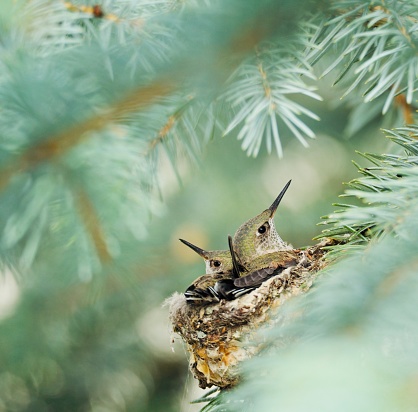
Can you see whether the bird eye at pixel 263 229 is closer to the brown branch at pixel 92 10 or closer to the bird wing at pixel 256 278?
the bird wing at pixel 256 278

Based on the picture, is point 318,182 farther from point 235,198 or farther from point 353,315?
point 353,315

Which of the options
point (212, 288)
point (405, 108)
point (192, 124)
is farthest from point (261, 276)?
point (192, 124)

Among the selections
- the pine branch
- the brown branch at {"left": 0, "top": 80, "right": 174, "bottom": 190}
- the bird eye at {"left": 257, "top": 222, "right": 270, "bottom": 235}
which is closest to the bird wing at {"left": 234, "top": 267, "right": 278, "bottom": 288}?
the bird eye at {"left": 257, "top": 222, "right": 270, "bottom": 235}

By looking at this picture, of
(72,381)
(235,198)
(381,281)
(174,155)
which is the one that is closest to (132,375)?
(72,381)

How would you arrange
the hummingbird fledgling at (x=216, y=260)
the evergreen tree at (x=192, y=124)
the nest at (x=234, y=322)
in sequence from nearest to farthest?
the evergreen tree at (x=192, y=124), the nest at (x=234, y=322), the hummingbird fledgling at (x=216, y=260)

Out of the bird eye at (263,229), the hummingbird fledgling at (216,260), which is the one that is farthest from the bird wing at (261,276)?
the bird eye at (263,229)

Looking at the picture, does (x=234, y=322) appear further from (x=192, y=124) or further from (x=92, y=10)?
(x=92, y=10)
